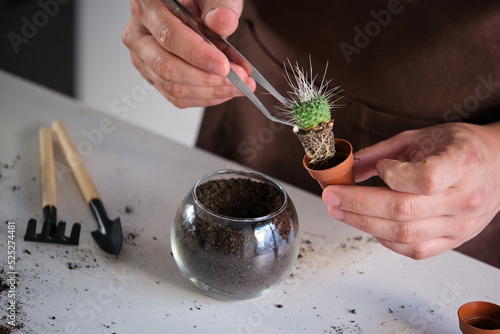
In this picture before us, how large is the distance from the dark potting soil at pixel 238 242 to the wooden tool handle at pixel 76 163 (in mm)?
254

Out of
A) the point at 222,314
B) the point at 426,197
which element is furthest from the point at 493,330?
the point at 222,314

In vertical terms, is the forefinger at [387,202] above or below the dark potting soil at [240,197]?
above

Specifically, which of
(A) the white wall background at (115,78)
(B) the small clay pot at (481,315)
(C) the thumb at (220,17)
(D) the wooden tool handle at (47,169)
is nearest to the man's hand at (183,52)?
(C) the thumb at (220,17)

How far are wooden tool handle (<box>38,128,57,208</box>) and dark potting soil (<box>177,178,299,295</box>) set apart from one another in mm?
278

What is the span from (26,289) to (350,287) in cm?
46

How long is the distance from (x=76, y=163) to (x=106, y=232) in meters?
0.20

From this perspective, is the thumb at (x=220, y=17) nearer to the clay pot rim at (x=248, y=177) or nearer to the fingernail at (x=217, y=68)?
the fingernail at (x=217, y=68)

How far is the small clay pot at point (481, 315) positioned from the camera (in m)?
0.66

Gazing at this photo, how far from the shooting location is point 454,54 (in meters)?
0.88

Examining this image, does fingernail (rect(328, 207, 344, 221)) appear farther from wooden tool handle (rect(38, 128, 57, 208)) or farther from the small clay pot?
wooden tool handle (rect(38, 128, 57, 208))

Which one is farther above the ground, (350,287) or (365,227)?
(365,227)

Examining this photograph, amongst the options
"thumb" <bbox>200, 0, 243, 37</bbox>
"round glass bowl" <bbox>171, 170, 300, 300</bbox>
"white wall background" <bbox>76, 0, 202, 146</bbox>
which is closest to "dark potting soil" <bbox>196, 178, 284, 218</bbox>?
"round glass bowl" <bbox>171, 170, 300, 300</bbox>

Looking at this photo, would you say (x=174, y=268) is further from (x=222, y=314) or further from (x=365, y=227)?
(x=365, y=227)

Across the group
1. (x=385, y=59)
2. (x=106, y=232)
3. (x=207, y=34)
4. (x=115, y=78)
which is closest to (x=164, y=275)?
(x=106, y=232)
